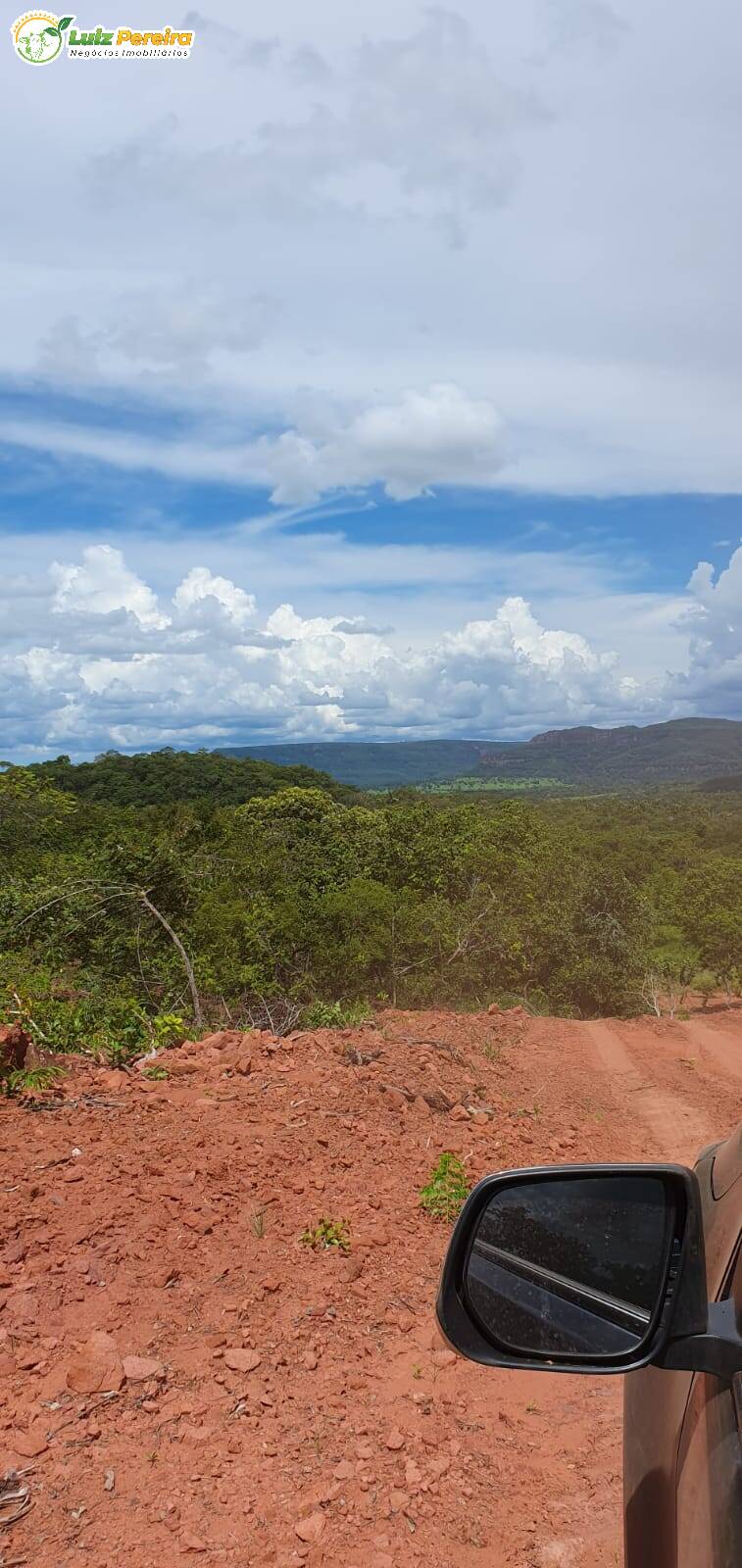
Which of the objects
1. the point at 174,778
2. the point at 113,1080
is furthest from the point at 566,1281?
the point at 174,778

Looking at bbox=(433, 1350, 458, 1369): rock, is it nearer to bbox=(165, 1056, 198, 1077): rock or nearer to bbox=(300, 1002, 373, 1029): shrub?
bbox=(165, 1056, 198, 1077): rock

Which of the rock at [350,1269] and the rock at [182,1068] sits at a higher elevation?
the rock at [182,1068]

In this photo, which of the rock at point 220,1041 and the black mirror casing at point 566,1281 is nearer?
the black mirror casing at point 566,1281

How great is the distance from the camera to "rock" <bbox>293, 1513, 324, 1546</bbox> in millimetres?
2908

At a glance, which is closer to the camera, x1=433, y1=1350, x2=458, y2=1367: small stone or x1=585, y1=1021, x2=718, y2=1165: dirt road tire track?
x1=433, y1=1350, x2=458, y2=1367: small stone

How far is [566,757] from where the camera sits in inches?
5153

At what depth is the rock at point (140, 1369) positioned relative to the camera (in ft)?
11.9

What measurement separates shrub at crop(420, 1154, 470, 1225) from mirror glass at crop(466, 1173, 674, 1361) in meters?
3.77

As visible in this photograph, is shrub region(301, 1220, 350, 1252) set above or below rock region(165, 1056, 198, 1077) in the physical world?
below

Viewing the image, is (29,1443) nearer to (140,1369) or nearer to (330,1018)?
(140,1369)

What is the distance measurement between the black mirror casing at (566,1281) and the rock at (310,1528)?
81.6 inches

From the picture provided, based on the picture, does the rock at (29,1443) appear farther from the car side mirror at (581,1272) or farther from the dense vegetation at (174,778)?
the dense vegetation at (174,778)

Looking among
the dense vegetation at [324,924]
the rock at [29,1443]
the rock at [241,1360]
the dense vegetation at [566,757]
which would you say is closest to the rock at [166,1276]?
the rock at [241,1360]

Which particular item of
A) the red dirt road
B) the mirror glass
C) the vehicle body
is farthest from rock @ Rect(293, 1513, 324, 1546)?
the mirror glass
